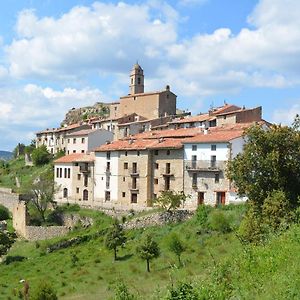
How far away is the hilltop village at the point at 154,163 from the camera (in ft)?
159

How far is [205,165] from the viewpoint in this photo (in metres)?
48.9

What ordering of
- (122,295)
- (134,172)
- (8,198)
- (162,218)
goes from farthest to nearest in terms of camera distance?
(8,198) < (134,172) < (162,218) < (122,295)

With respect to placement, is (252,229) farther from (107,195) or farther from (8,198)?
(8,198)

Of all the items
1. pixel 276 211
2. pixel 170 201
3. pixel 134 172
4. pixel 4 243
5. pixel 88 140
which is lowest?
pixel 4 243

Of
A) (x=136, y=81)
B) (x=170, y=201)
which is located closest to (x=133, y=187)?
(x=170, y=201)

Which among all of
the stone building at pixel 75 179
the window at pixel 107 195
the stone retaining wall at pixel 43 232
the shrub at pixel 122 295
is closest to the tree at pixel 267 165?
the shrub at pixel 122 295

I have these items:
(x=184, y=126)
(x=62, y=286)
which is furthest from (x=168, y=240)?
(x=184, y=126)

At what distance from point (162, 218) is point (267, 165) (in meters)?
16.7

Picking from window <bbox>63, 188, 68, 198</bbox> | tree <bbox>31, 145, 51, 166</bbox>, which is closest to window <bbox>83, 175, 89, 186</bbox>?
window <bbox>63, 188, 68, 198</bbox>

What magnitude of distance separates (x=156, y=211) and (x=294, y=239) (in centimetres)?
2709

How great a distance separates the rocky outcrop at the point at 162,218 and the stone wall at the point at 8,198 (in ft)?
75.7

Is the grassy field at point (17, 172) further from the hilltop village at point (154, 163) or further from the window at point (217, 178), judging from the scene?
the window at point (217, 178)

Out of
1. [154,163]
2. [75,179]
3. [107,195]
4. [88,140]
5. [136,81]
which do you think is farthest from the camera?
[136,81]

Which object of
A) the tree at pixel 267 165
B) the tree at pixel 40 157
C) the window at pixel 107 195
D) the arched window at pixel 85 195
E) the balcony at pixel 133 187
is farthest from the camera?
the tree at pixel 40 157
